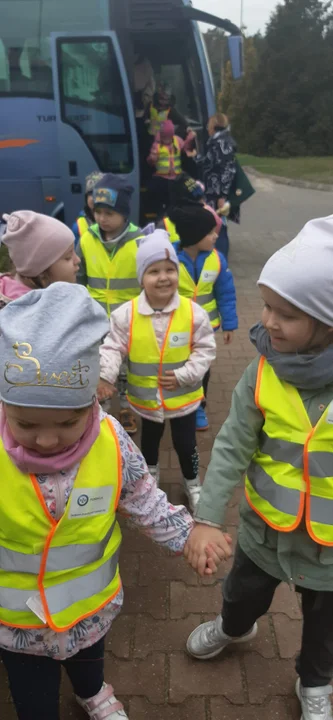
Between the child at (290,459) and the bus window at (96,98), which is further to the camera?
the bus window at (96,98)

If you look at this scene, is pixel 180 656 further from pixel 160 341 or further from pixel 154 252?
pixel 154 252

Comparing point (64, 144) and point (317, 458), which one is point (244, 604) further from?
point (64, 144)

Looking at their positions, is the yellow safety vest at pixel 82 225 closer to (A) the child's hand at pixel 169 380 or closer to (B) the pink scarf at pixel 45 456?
(A) the child's hand at pixel 169 380

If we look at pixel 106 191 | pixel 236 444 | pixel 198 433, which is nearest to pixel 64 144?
pixel 106 191

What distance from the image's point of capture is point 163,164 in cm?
826

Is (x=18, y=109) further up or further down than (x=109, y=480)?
further up

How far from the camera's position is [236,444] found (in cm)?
181

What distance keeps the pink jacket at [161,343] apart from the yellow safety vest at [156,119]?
6.18 m

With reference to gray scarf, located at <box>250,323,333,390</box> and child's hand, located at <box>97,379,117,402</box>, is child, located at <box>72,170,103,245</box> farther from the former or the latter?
gray scarf, located at <box>250,323,333,390</box>

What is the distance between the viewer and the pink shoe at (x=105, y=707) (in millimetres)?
1989

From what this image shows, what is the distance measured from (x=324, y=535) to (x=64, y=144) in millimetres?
6432

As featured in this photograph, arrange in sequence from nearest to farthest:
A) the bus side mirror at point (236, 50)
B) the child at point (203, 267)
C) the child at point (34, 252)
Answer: the child at point (34, 252), the child at point (203, 267), the bus side mirror at point (236, 50)

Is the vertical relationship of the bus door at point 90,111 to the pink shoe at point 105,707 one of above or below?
above

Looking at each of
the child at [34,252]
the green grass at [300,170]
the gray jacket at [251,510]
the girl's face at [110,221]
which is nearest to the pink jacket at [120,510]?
the gray jacket at [251,510]
